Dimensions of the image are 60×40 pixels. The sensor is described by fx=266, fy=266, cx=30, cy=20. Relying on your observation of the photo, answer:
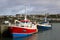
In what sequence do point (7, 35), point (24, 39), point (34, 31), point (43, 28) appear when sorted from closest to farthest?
point (24, 39)
point (7, 35)
point (34, 31)
point (43, 28)

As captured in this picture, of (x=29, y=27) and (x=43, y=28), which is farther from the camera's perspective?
(x=43, y=28)

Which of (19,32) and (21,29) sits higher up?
(21,29)

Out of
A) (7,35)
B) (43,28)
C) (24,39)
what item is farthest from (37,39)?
(43,28)

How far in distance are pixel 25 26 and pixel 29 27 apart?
1.71 metres

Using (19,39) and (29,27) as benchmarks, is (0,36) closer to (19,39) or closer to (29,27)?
(19,39)

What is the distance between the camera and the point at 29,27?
2099 inches

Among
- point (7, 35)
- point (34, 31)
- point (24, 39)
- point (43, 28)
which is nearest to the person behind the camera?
point (24, 39)

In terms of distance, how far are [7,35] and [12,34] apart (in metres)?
2.07

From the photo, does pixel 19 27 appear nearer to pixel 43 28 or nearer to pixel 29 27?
pixel 29 27

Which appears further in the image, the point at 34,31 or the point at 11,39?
the point at 34,31

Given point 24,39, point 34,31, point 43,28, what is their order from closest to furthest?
point 24,39
point 34,31
point 43,28

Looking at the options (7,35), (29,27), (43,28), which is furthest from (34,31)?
(43,28)

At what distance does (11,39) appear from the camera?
47.9 meters

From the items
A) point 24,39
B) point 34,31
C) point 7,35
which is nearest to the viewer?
point 24,39
